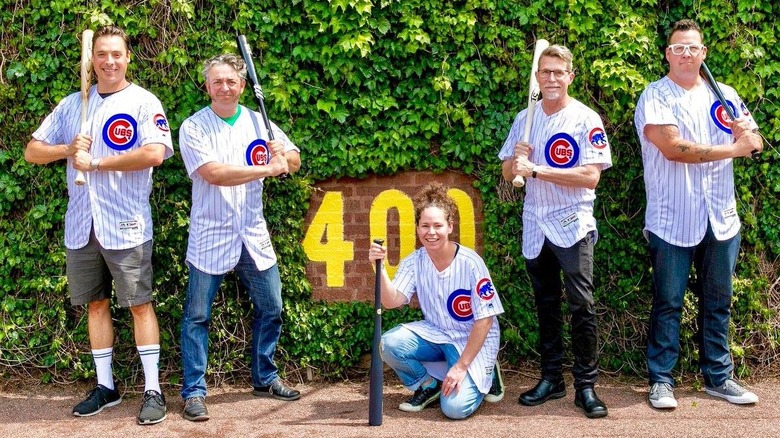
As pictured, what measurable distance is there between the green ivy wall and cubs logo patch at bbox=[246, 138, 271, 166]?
1.55ft

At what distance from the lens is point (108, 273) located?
5.08m

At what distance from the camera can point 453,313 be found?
4906 millimetres

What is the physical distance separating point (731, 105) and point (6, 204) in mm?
4406

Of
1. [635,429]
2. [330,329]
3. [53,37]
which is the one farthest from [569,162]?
[53,37]

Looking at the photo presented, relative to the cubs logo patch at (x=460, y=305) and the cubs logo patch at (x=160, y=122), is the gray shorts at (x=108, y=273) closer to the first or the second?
the cubs logo patch at (x=160, y=122)

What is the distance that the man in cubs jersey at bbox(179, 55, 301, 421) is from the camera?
4.90 metres

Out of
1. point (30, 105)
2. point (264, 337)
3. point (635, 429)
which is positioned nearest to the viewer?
point (635, 429)

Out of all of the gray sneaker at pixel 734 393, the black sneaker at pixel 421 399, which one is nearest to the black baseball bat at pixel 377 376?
the black sneaker at pixel 421 399

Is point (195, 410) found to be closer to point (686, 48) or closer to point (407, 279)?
point (407, 279)

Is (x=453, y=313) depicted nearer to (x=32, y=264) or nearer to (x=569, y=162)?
(x=569, y=162)

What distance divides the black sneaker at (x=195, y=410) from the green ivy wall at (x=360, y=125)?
63 centimetres

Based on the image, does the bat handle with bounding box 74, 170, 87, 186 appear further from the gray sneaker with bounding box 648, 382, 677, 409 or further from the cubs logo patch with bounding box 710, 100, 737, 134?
the cubs logo patch with bounding box 710, 100, 737, 134

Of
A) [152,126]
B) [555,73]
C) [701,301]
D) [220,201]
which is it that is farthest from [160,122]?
[701,301]

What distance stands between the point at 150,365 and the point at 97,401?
1.28 ft
